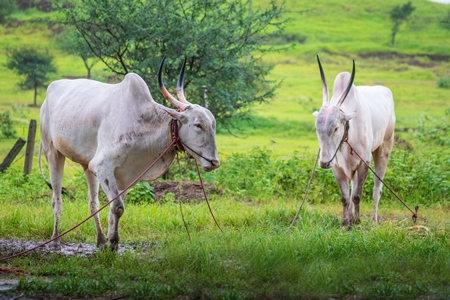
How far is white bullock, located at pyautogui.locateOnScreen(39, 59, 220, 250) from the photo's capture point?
655 cm

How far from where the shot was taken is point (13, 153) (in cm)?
1167

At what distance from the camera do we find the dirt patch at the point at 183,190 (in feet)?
33.9

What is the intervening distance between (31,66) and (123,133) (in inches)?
1123

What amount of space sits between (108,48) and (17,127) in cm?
1254

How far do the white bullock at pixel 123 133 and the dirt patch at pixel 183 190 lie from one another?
3.12m

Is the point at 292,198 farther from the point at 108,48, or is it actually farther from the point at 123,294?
the point at 123,294

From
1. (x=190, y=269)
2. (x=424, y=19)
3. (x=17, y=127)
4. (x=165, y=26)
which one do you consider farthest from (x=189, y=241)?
(x=424, y=19)

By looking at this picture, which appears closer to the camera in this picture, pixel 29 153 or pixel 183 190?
pixel 183 190

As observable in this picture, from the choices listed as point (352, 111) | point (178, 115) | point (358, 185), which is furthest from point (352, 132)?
point (178, 115)

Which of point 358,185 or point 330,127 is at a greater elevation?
point 330,127

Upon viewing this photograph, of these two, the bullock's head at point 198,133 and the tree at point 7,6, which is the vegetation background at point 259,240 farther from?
the tree at point 7,6

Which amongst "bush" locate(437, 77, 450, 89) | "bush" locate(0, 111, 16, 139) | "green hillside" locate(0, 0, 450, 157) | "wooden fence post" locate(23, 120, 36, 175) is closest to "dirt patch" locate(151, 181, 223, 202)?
"wooden fence post" locate(23, 120, 36, 175)

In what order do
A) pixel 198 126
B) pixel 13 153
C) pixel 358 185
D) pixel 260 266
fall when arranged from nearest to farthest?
pixel 260 266
pixel 198 126
pixel 358 185
pixel 13 153

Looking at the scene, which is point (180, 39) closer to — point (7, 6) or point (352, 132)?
point (352, 132)
